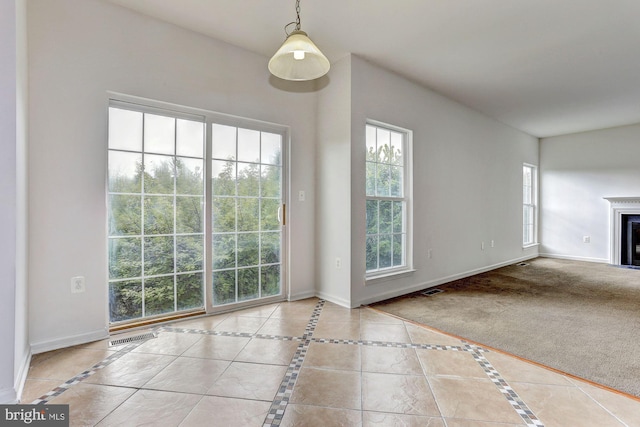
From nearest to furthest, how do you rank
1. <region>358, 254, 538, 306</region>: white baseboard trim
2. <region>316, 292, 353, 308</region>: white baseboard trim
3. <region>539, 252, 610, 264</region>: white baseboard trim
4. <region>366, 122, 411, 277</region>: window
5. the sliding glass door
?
the sliding glass door → <region>316, 292, 353, 308</region>: white baseboard trim → <region>358, 254, 538, 306</region>: white baseboard trim → <region>366, 122, 411, 277</region>: window → <region>539, 252, 610, 264</region>: white baseboard trim

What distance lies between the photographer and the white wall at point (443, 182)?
3504mm

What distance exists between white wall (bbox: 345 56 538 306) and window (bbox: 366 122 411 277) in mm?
137

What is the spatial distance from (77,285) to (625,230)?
8.55 metres

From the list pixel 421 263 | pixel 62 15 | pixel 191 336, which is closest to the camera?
pixel 62 15

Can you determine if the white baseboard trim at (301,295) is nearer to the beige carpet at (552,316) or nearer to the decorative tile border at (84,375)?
the beige carpet at (552,316)

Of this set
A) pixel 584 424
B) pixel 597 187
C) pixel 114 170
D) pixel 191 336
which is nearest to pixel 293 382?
pixel 191 336

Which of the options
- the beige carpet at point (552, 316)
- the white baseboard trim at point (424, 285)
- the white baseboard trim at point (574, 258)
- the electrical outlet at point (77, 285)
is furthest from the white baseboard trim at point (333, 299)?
the white baseboard trim at point (574, 258)

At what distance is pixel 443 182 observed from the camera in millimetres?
4496

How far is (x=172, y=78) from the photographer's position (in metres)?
2.88

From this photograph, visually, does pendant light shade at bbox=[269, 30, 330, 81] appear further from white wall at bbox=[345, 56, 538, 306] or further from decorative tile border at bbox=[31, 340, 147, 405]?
decorative tile border at bbox=[31, 340, 147, 405]

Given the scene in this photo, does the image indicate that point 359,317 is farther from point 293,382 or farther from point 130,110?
point 130,110

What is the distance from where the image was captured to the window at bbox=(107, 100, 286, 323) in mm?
2719

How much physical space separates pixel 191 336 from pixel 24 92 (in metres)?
2.09

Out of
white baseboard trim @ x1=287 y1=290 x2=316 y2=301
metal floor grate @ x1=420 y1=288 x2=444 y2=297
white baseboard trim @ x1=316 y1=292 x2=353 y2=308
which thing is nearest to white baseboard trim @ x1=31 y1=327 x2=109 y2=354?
white baseboard trim @ x1=287 y1=290 x2=316 y2=301
